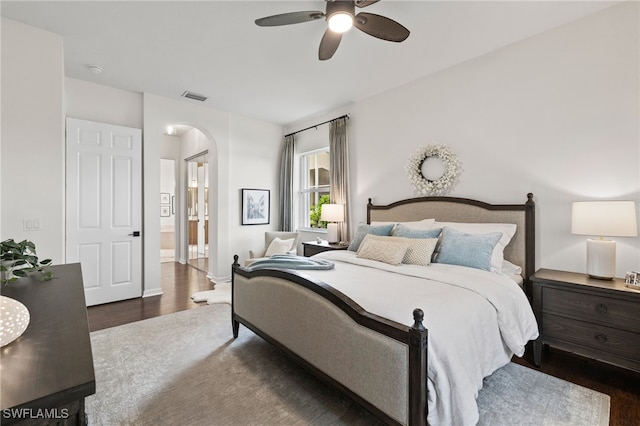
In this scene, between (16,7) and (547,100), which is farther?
(547,100)

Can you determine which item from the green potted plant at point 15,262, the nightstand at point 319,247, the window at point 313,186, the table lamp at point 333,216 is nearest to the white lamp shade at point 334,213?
the table lamp at point 333,216

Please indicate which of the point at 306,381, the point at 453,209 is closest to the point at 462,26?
the point at 453,209

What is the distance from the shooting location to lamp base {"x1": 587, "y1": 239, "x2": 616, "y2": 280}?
2.31 m

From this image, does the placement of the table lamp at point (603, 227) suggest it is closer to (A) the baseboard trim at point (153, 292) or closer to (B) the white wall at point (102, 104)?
(A) the baseboard trim at point (153, 292)

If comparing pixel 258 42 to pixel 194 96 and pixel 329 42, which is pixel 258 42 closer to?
pixel 329 42

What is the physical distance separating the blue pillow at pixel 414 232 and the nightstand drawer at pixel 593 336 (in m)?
1.10

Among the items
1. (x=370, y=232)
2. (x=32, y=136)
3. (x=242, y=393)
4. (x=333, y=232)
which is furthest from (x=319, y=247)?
(x=32, y=136)

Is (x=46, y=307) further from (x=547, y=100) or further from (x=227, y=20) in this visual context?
(x=547, y=100)

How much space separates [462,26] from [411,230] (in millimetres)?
1960

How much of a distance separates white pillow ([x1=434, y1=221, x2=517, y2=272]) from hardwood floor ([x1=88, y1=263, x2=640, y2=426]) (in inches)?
33.2

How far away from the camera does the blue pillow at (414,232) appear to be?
3059 millimetres

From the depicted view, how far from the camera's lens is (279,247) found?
4988 millimetres

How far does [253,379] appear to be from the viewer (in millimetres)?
2242

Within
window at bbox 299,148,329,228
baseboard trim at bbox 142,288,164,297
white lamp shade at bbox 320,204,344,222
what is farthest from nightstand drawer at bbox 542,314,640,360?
baseboard trim at bbox 142,288,164,297
